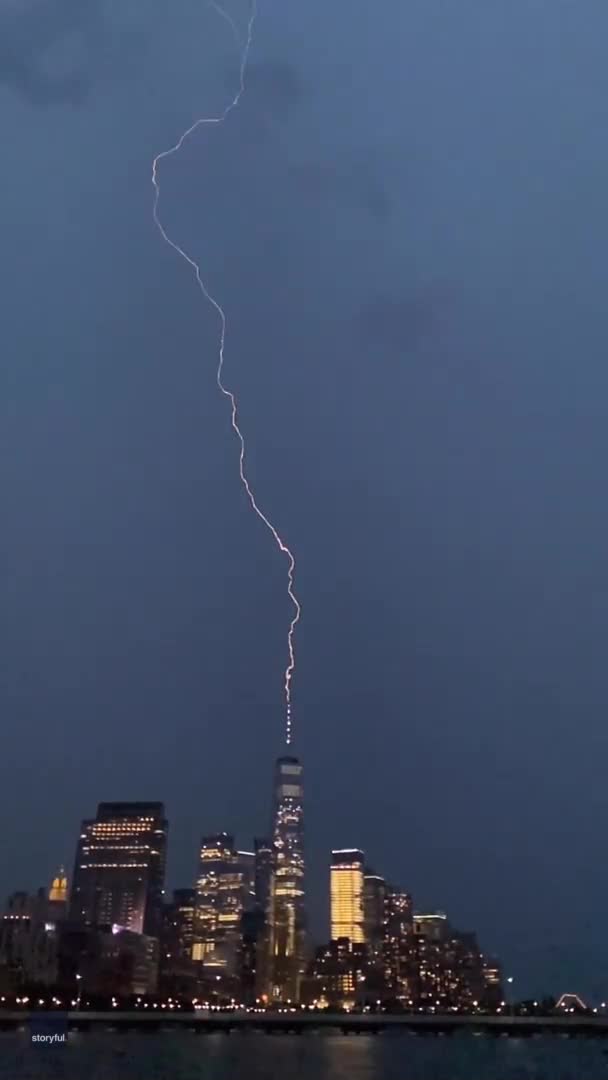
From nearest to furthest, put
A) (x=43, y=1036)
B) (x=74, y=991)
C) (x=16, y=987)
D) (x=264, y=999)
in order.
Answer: (x=43, y=1036) < (x=16, y=987) < (x=74, y=991) < (x=264, y=999)

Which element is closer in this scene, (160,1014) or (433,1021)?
(160,1014)

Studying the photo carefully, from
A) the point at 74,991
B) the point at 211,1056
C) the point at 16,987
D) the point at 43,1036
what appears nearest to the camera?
the point at 211,1056

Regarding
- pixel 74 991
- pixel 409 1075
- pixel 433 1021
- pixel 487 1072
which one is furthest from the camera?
pixel 433 1021

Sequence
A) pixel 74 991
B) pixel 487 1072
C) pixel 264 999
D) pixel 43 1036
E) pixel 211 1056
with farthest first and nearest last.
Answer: pixel 264 999 → pixel 74 991 → pixel 43 1036 → pixel 211 1056 → pixel 487 1072

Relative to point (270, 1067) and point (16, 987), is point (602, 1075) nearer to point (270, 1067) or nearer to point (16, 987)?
point (270, 1067)

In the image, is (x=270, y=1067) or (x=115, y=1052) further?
(x=115, y=1052)

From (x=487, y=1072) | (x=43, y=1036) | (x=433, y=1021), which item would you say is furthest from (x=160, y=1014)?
(x=487, y=1072)

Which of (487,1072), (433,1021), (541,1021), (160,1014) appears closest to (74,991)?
(160,1014)

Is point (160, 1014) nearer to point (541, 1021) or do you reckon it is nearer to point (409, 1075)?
point (541, 1021)

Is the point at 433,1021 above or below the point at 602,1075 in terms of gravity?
above
